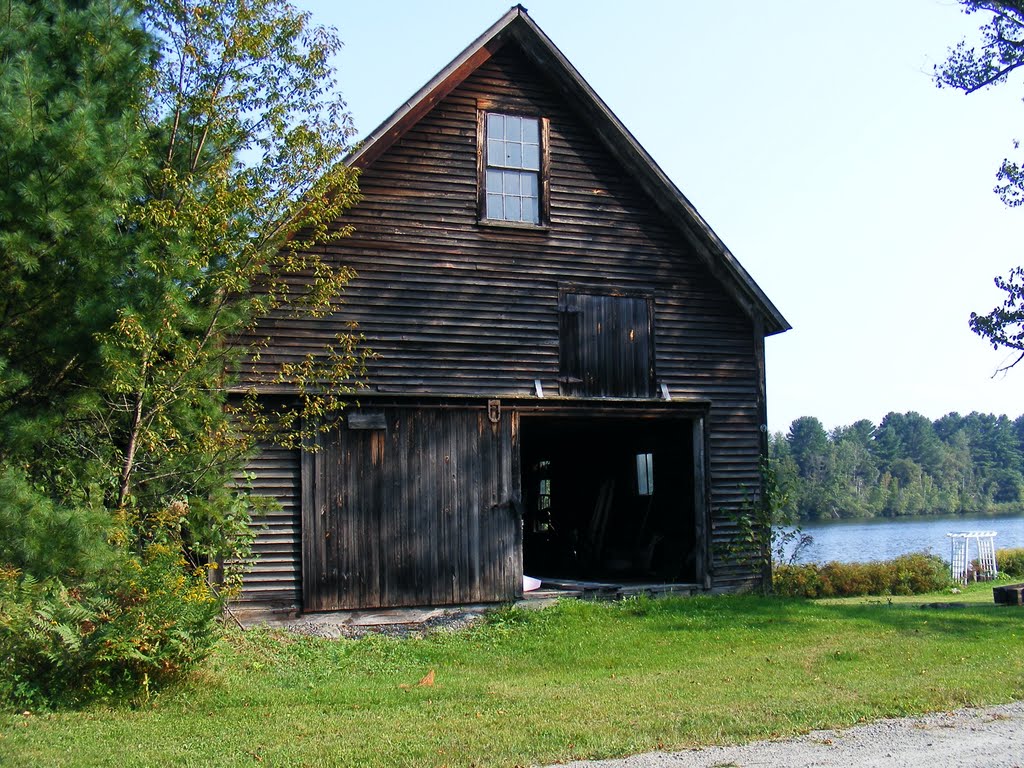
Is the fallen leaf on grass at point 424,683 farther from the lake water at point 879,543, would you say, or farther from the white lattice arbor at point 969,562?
the lake water at point 879,543

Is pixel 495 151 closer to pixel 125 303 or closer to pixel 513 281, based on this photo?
pixel 513 281

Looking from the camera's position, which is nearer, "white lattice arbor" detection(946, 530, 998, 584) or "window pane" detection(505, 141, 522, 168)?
"window pane" detection(505, 141, 522, 168)

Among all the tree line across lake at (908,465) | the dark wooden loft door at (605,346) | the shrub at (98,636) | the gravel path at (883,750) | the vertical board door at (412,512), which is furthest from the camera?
the tree line across lake at (908,465)

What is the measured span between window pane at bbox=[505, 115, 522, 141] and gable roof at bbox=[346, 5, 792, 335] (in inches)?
34.4

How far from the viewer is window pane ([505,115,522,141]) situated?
15.5 m

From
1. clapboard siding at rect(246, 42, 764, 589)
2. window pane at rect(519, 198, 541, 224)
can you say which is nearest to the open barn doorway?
clapboard siding at rect(246, 42, 764, 589)

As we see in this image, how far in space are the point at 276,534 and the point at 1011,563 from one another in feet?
84.0

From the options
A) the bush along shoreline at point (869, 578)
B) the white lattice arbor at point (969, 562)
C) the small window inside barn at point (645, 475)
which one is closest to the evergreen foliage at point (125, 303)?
the small window inside barn at point (645, 475)

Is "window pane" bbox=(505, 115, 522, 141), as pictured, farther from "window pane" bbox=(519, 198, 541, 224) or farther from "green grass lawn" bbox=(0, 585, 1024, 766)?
"green grass lawn" bbox=(0, 585, 1024, 766)

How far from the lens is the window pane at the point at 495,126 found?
605 inches

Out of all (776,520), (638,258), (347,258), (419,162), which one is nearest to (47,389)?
(347,258)

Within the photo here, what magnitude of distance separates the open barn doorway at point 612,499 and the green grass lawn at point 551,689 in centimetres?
319

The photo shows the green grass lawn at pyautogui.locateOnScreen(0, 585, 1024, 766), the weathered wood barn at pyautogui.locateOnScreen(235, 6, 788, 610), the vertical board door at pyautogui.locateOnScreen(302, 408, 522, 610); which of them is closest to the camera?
the green grass lawn at pyautogui.locateOnScreen(0, 585, 1024, 766)

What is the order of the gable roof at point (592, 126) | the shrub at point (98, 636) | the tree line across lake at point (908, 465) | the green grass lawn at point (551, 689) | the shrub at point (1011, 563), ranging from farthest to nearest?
1. the tree line across lake at point (908, 465)
2. the shrub at point (1011, 563)
3. the gable roof at point (592, 126)
4. the shrub at point (98, 636)
5. the green grass lawn at point (551, 689)
